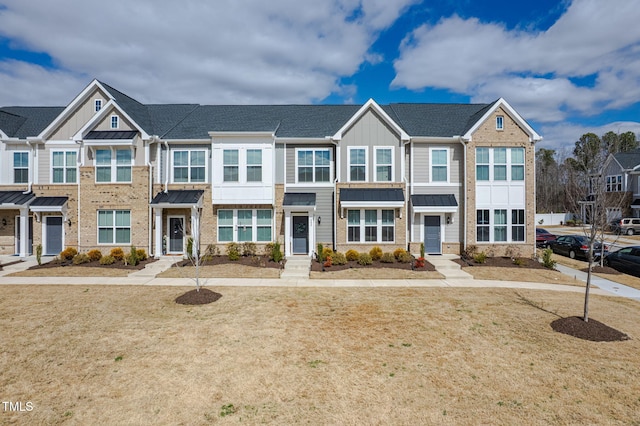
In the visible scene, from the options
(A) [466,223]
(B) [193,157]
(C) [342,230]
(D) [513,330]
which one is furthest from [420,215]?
(B) [193,157]

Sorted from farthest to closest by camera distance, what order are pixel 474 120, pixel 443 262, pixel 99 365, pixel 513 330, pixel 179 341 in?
1. pixel 474 120
2. pixel 443 262
3. pixel 513 330
4. pixel 179 341
5. pixel 99 365

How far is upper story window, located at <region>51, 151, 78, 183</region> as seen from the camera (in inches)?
787

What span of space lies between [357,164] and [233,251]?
8794mm

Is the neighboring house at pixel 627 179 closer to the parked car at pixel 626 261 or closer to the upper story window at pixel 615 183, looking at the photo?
the upper story window at pixel 615 183

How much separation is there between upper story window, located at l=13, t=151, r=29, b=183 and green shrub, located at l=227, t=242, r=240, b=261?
45.0ft

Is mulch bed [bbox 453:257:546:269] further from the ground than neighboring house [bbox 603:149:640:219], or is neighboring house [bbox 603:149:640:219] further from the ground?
neighboring house [bbox 603:149:640:219]

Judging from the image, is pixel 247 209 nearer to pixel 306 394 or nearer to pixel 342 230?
pixel 342 230

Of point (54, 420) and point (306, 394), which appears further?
point (306, 394)

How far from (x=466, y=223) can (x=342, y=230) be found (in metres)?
7.49

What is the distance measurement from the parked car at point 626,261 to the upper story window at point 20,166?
115 ft

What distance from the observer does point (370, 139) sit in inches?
777

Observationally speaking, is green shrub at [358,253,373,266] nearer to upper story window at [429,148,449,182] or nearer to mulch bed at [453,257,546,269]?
mulch bed at [453,257,546,269]

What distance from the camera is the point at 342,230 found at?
1956 cm

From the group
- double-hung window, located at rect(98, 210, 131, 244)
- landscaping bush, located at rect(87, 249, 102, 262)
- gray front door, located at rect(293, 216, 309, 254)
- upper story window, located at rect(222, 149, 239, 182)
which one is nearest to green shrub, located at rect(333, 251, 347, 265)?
gray front door, located at rect(293, 216, 309, 254)
